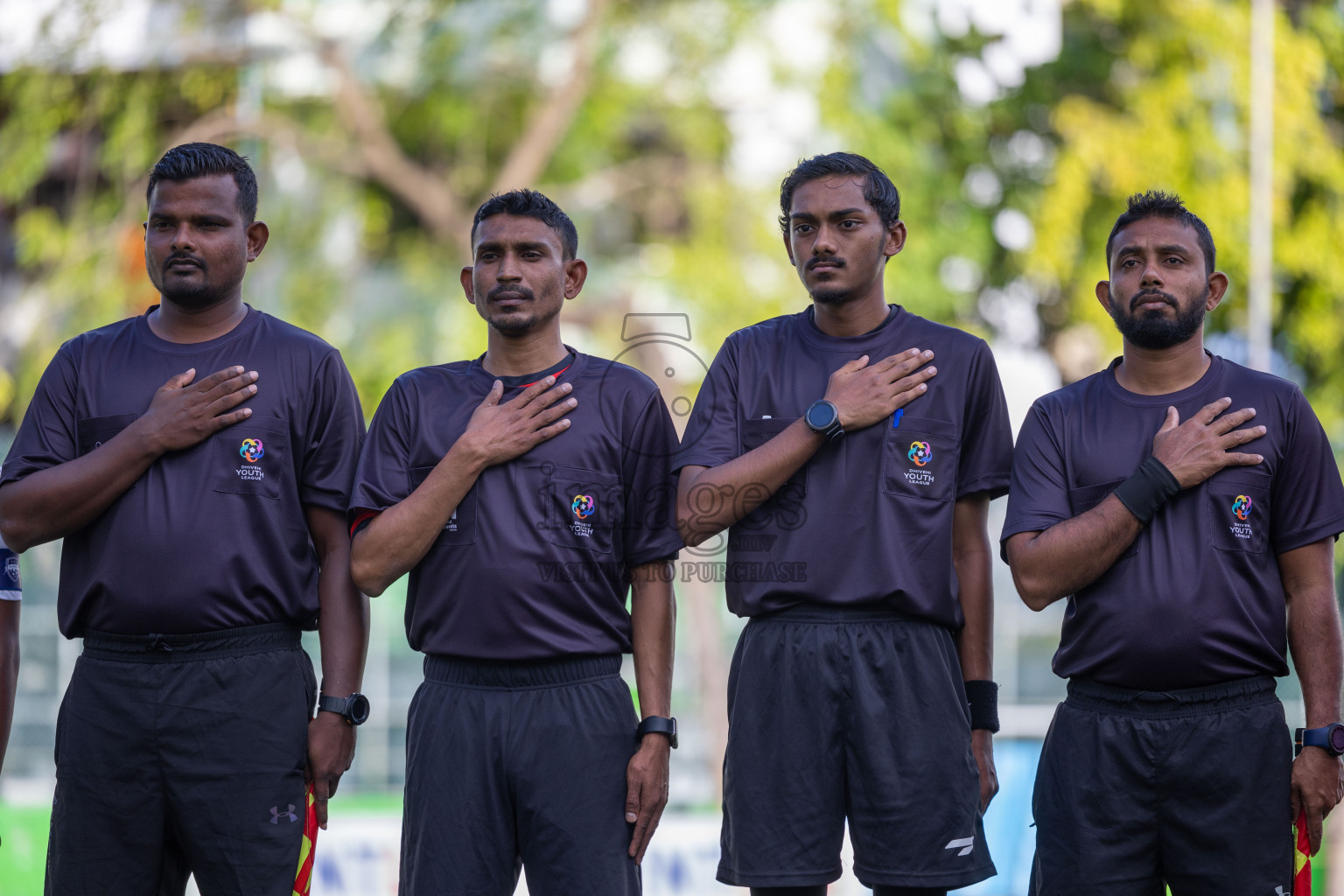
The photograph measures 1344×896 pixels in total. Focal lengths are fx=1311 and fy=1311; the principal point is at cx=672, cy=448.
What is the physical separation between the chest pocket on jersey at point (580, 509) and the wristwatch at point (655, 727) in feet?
1.51

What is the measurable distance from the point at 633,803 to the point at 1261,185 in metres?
7.94

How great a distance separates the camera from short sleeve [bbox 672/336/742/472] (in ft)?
11.5

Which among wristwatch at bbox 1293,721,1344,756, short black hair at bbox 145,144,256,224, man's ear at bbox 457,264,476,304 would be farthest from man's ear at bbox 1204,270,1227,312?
short black hair at bbox 145,144,256,224

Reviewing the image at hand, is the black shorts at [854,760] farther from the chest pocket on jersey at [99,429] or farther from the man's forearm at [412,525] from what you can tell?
the chest pocket on jersey at [99,429]

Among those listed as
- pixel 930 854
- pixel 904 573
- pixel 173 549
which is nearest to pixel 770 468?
pixel 904 573

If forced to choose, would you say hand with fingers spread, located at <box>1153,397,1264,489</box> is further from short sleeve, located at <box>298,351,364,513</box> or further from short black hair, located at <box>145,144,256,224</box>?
short black hair, located at <box>145,144,256,224</box>

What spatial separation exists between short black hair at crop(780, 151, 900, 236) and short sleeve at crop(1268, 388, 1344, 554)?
1.15 meters

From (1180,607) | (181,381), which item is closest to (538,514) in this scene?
(181,381)

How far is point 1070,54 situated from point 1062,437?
8.55 metres

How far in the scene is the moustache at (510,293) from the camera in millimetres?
3557

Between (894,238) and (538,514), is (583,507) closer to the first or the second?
(538,514)

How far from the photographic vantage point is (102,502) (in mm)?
3318

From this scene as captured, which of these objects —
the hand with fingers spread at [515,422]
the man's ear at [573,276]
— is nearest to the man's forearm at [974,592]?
the hand with fingers spread at [515,422]

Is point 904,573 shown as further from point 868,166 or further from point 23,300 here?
point 23,300
